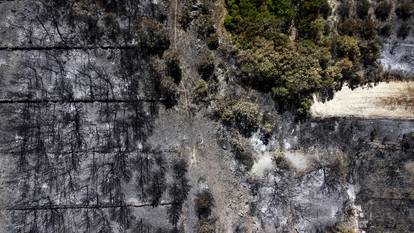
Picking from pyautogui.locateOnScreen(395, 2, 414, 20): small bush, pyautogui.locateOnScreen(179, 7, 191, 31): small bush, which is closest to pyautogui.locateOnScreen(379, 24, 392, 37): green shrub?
pyautogui.locateOnScreen(395, 2, 414, 20): small bush

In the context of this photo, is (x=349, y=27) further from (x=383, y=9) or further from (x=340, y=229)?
(x=340, y=229)

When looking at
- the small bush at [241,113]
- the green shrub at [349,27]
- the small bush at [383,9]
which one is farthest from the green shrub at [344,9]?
the small bush at [241,113]

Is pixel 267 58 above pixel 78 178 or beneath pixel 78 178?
above

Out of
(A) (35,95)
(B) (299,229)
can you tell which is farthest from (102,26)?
(B) (299,229)

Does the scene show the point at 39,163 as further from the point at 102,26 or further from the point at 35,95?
the point at 102,26

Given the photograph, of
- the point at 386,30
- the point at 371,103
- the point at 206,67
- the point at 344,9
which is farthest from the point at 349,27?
the point at 206,67

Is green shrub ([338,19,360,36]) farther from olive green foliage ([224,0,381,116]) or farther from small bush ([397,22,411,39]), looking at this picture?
small bush ([397,22,411,39])

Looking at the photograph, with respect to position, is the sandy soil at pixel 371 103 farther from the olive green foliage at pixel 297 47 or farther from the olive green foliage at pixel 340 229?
the olive green foliage at pixel 340 229
